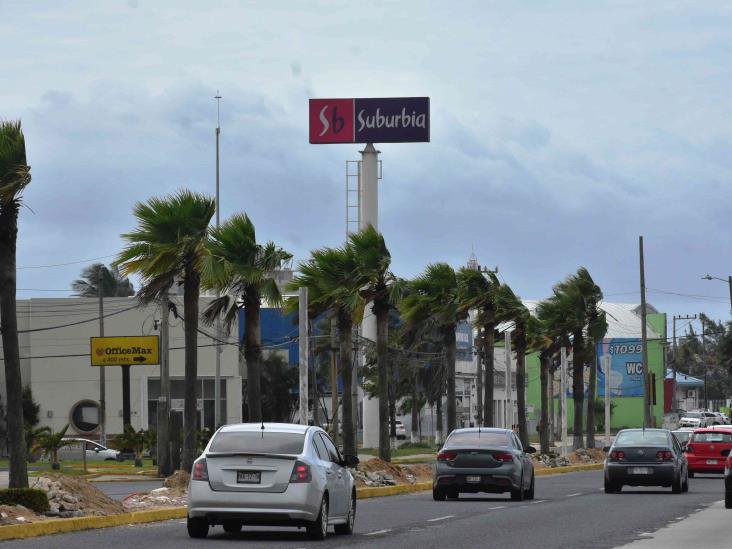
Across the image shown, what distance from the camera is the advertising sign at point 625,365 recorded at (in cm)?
12419

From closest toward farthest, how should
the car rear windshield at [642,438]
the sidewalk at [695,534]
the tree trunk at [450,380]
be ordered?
the sidewalk at [695,534] < the car rear windshield at [642,438] < the tree trunk at [450,380]

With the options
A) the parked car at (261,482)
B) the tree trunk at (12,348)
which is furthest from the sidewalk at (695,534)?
the tree trunk at (12,348)

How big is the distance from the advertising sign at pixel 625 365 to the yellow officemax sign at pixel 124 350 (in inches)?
2448

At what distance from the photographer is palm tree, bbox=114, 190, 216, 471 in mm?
34875

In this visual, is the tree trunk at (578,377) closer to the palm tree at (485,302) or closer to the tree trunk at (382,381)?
the palm tree at (485,302)

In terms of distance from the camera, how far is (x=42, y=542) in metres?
19.4

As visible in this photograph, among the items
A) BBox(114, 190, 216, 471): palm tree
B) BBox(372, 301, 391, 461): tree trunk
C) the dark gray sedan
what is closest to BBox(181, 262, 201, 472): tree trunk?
BBox(114, 190, 216, 471): palm tree

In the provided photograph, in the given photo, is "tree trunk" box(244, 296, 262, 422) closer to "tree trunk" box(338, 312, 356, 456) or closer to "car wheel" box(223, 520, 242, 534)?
"tree trunk" box(338, 312, 356, 456)

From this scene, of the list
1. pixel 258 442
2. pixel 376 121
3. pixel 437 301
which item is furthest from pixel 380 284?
pixel 376 121

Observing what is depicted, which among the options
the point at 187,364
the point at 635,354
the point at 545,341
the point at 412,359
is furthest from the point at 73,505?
the point at 635,354

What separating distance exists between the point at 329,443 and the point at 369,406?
209 ft

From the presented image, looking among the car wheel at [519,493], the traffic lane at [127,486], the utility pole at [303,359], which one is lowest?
the traffic lane at [127,486]

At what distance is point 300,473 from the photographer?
19281 mm

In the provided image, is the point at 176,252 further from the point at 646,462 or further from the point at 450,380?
the point at 450,380
